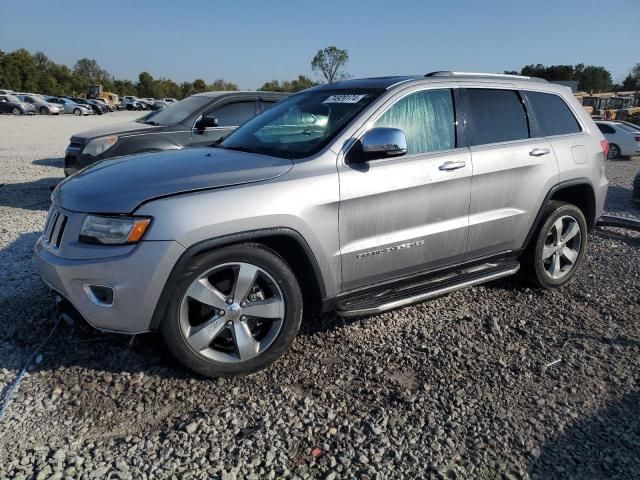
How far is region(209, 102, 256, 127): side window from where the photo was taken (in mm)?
7652

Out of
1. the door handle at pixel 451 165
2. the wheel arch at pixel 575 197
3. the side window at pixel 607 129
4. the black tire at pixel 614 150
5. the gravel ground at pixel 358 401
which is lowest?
the black tire at pixel 614 150

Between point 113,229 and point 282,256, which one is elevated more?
point 113,229

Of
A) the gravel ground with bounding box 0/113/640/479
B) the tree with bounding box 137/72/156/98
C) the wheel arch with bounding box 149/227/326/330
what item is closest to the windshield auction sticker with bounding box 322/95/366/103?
the wheel arch with bounding box 149/227/326/330

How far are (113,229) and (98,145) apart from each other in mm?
5168

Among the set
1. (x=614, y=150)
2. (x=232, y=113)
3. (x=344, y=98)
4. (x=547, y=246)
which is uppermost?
(x=344, y=98)

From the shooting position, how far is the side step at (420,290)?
10.6ft

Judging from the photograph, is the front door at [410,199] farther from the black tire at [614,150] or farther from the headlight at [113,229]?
the black tire at [614,150]

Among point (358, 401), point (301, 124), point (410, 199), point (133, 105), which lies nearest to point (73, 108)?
point (133, 105)

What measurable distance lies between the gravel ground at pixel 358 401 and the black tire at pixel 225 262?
11 centimetres

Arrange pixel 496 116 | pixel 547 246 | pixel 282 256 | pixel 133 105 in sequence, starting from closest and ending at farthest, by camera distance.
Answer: pixel 282 256, pixel 496 116, pixel 547 246, pixel 133 105

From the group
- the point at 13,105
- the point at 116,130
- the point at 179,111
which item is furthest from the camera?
the point at 13,105

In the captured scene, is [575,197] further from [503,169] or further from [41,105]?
[41,105]

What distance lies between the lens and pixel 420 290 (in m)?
3.55

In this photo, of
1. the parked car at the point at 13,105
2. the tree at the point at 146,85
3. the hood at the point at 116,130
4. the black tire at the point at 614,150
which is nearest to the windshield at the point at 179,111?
the hood at the point at 116,130
